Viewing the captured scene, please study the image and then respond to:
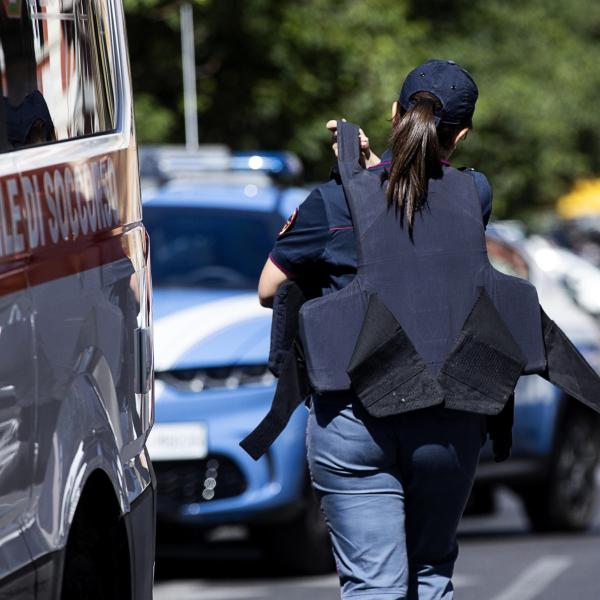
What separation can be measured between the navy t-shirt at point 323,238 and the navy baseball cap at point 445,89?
171 mm

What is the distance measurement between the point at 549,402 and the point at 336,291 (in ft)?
19.9

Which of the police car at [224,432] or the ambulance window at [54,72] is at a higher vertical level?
→ the ambulance window at [54,72]

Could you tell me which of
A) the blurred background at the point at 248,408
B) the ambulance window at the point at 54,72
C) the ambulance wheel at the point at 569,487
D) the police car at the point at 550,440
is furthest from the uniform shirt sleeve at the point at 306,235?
the ambulance wheel at the point at 569,487

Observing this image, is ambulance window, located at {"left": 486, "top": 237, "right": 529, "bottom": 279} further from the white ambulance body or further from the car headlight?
the white ambulance body

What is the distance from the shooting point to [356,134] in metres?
4.30

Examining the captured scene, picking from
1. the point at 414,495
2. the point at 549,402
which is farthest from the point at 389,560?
the point at 549,402

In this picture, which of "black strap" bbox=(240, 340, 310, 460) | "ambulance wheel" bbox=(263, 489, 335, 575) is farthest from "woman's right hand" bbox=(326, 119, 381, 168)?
"ambulance wheel" bbox=(263, 489, 335, 575)

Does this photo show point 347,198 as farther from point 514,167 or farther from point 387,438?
point 514,167

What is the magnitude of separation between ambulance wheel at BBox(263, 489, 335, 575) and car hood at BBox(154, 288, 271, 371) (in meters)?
0.79

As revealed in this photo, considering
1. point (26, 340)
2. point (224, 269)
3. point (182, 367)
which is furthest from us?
point (224, 269)

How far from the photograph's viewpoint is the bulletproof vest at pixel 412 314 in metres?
4.17

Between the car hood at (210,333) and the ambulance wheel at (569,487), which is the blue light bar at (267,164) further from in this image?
the car hood at (210,333)

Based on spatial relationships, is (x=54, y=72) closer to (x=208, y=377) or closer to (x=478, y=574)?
(x=208, y=377)

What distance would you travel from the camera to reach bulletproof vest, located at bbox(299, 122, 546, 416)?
13.7ft
